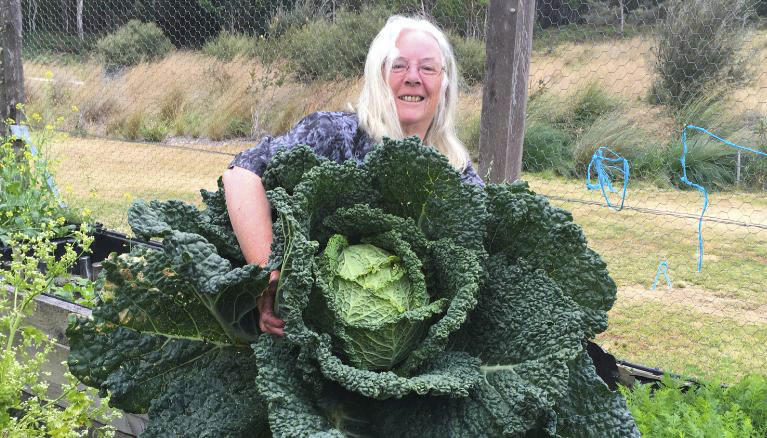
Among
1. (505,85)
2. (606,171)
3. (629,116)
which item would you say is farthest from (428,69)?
(606,171)

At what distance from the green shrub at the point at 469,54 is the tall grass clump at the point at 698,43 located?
0.91 meters

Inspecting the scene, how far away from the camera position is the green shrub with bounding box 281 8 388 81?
446 centimetres

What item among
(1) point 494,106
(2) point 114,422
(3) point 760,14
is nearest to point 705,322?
(3) point 760,14

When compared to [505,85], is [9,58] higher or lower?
lower

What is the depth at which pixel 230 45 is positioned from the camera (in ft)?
18.9

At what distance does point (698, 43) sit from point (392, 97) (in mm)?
2283

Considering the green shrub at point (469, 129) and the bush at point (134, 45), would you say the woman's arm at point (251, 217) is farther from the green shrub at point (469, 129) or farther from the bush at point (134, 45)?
the bush at point (134, 45)

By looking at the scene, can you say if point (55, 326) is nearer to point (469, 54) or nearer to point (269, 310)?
point (269, 310)

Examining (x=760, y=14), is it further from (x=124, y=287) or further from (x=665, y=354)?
(x=124, y=287)

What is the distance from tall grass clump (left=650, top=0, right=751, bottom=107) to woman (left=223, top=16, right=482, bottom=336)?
1.83 meters

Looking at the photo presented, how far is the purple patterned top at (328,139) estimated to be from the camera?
170cm

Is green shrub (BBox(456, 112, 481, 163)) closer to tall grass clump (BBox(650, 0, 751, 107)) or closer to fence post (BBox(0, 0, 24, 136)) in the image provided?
tall grass clump (BBox(650, 0, 751, 107))

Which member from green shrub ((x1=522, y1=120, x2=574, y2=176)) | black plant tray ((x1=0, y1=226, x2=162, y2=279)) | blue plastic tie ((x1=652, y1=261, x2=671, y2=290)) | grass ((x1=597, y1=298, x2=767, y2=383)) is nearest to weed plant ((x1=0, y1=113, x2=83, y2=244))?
black plant tray ((x1=0, y1=226, x2=162, y2=279))

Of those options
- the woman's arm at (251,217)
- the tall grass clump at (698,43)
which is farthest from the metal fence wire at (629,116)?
the woman's arm at (251,217)
